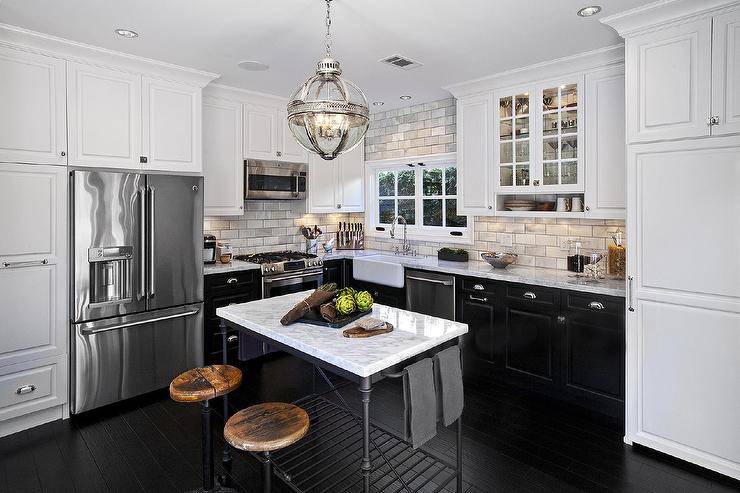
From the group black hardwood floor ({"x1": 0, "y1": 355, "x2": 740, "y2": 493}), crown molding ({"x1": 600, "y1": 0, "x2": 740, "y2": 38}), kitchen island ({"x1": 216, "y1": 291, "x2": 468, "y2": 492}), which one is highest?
crown molding ({"x1": 600, "y1": 0, "x2": 740, "y2": 38})

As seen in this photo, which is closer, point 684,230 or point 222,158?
point 684,230

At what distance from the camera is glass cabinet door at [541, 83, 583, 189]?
379cm

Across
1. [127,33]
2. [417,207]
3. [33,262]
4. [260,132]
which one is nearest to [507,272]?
[417,207]

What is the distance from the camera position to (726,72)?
8.43 feet

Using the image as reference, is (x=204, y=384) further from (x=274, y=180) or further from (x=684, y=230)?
(x=274, y=180)

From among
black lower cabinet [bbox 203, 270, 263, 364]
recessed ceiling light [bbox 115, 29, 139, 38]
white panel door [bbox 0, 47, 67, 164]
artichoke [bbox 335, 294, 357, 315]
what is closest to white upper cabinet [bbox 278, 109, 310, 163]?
black lower cabinet [bbox 203, 270, 263, 364]

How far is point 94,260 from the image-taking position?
342cm

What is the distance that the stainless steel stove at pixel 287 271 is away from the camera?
14.9 feet

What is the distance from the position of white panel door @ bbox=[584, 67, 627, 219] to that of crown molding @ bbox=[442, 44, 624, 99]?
86mm

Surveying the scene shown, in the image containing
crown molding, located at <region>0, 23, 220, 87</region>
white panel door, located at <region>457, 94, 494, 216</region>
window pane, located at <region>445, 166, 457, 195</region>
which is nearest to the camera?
crown molding, located at <region>0, 23, 220, 87</region>

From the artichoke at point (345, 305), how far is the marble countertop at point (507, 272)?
179 cm

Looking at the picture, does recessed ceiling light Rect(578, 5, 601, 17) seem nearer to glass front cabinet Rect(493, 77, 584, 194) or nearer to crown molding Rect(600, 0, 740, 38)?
crown molding Rect(600, 0, 740, 38)

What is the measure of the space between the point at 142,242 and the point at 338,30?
2.25m

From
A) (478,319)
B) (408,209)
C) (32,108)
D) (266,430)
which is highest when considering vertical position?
(32,108)
